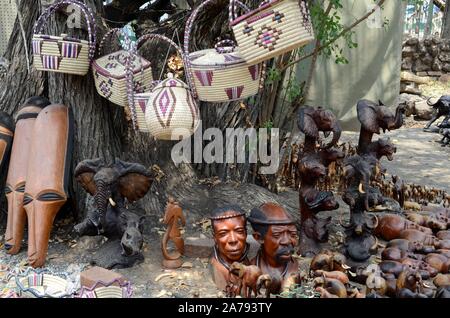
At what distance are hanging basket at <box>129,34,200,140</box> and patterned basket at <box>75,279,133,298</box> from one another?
2.47 ft

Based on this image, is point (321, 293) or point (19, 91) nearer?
point (321, 293)

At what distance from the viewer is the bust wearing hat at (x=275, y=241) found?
2602 millimetres

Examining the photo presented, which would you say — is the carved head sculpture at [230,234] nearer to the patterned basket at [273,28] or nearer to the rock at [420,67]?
the patterned basket at [273,28]

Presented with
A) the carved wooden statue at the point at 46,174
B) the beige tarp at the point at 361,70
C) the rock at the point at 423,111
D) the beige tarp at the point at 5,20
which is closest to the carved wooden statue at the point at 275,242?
the carved wooden statue at the point at 46,174

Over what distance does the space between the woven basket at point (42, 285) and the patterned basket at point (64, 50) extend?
1.13m

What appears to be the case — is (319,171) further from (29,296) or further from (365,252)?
(29,296)

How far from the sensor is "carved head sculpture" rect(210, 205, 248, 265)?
2641 millimetres

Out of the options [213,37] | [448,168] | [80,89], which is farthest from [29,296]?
[448,168]

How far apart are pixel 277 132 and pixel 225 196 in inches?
28.4

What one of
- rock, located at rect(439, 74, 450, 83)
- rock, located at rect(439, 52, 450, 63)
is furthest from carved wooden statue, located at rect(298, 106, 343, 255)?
rock, located at rect(439, 52, 450, 63)

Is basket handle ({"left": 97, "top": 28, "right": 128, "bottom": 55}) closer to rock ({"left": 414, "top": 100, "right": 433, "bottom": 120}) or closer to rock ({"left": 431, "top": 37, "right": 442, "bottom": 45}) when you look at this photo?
rock ({"left": 414, "top": 100, "right": 433, "bottom": 120})

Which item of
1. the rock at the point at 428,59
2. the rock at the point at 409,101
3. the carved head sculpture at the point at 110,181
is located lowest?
the carved head sculpture at the point at 110,181

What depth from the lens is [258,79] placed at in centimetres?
272

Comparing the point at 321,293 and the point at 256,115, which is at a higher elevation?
the point at 256,115
